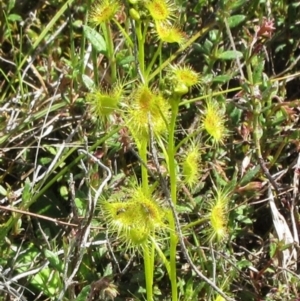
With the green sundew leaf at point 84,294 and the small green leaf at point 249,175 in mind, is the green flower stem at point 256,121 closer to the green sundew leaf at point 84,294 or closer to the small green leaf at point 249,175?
the small green leaf at point 249,175

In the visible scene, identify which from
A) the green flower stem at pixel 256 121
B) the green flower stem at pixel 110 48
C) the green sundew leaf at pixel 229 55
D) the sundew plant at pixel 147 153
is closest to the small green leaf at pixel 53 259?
the sundew plant at pixel 147 153

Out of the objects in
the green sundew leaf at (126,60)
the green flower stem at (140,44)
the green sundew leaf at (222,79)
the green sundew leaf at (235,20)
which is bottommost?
the green sundew leaf at (222,79)

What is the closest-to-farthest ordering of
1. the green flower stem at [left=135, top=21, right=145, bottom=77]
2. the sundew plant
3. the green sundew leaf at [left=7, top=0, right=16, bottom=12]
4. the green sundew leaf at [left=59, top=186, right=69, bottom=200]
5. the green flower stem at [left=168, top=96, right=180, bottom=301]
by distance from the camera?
the green flower stem at [left=168, top=96, right=180, bottom=301], the green flower stem at [left=135, top=21, right=145, bottom=77], the sundew plant, the green sundew leaf at [left=59, top=186, right=69, bottom=200], the green sundew leaf at [left=7, top=0, right=16, bottom=12]

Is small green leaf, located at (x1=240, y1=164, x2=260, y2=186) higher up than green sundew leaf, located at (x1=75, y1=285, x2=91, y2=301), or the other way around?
small green leaf, located at (x1=240, y1=164, x2=260, y2=186)

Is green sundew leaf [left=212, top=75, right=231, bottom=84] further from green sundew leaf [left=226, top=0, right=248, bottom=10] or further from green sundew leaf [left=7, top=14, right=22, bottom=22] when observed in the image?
green sundew leaf [left=7, top=14, right=22, bottom=22]

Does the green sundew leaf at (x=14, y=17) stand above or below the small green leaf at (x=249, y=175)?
above

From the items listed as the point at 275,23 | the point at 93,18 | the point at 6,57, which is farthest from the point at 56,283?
the point at 275,23

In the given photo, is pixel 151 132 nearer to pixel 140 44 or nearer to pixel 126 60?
pixel 140 44

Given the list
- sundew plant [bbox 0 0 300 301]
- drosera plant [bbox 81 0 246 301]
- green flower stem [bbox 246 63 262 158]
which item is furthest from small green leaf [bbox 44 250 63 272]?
green flower stem [bbox 246 63 262 158]
